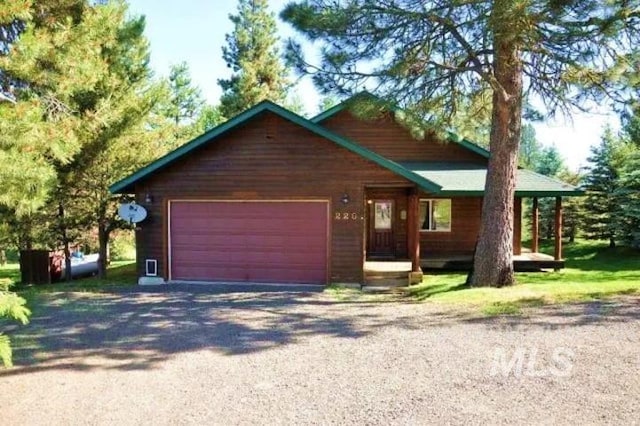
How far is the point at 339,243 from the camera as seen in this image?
11859mm

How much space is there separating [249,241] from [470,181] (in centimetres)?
653

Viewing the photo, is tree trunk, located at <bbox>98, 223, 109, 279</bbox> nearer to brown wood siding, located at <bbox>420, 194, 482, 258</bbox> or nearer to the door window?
the door window

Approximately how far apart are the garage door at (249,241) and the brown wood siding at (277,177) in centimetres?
24

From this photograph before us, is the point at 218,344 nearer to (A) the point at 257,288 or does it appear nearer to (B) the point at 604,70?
(A) the point at 257,288

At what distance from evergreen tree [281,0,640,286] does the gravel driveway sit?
3241 millimetres

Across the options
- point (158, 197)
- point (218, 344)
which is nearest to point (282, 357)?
point (218, 344)

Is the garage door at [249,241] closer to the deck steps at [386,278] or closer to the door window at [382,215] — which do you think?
the deck steps at [386,278]

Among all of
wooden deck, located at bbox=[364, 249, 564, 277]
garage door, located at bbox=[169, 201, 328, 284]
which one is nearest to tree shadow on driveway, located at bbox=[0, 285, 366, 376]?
Answer: garage door, located at bbox=[169, 201, 328, 284]

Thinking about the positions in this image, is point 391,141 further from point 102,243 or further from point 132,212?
point 102,243

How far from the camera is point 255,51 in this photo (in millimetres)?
30531

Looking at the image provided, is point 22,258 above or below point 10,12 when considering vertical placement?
below

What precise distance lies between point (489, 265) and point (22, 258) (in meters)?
12.9

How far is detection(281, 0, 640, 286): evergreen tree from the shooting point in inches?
342

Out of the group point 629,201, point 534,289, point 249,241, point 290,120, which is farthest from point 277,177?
point 629,201
